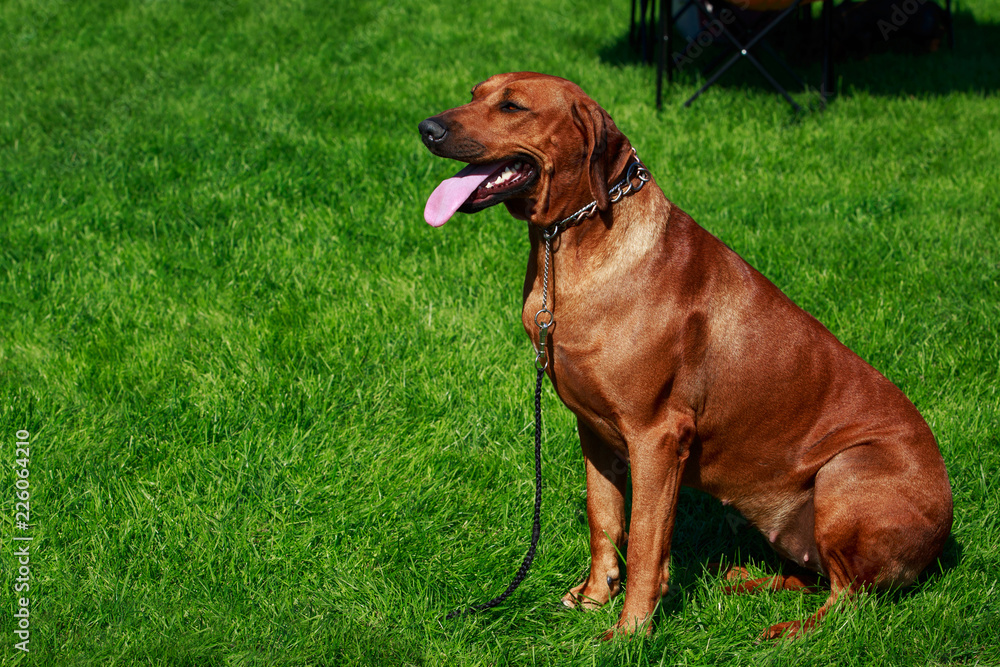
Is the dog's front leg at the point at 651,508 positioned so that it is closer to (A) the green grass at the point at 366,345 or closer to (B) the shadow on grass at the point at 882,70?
(A) the green grass at the point at 366,345

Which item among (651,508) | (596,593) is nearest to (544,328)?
(651,508)

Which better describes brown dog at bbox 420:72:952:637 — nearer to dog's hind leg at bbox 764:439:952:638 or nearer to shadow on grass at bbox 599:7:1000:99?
dog's hind leg at bbox 764:439:952:638

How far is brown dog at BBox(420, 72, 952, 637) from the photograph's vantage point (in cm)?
247

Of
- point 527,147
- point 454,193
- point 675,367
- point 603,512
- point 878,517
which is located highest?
point 527,147

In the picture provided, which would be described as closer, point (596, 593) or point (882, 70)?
point (596, 593)

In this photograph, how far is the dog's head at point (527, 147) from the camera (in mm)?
2436

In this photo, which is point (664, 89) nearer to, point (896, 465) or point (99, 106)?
point (99, 106)

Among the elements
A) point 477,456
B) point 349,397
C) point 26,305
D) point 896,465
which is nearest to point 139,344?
point 26,305

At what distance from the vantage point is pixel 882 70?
820cm

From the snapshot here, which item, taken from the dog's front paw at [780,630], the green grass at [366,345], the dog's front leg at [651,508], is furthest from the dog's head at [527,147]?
the dog's front paw at [780,630]

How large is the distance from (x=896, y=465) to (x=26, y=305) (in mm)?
4325

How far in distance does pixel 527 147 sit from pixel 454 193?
26 centimetres

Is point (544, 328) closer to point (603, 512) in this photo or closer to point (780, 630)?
point (603, 512)

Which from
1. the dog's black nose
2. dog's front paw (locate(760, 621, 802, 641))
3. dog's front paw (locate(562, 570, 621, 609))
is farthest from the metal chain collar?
dog's front paw (locate(760, 621, 802, 641))
